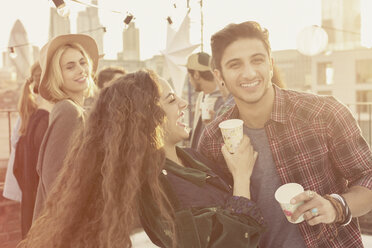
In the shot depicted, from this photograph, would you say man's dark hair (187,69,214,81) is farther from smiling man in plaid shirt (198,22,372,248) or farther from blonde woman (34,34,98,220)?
smiling man in plaid shirt (198,22,372,248)

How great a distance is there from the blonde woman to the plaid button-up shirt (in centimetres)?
111

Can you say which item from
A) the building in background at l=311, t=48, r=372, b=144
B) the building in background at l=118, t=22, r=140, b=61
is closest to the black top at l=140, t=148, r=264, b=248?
the building in background at l=311, t=48, r=372, b=144

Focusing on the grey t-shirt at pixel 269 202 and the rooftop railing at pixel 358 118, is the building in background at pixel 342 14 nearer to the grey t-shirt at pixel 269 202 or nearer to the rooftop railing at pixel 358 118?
the rooftop railing at pixel 358 118

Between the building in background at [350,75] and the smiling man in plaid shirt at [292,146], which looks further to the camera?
the building in background at [350,75]

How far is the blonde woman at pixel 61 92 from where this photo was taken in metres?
2.65

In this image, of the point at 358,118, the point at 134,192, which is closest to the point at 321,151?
the point at 134,192

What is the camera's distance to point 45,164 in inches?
105

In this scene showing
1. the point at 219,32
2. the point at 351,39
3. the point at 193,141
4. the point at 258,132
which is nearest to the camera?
the point at 258,132

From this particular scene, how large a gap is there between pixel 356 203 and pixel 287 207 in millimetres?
424

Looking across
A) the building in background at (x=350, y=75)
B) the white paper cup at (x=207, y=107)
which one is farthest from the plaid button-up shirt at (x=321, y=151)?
the building in background at (x=350, y=75)

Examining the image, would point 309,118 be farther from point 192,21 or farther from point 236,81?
point 192,21

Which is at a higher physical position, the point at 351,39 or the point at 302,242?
the point at 351,39

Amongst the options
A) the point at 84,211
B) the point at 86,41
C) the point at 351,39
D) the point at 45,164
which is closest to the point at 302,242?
the point at 84,211

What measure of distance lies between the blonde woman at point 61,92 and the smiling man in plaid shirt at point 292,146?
0.86 metres
